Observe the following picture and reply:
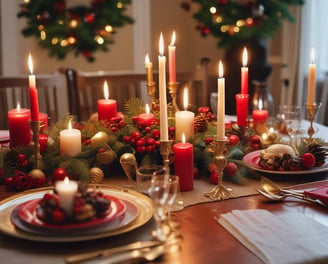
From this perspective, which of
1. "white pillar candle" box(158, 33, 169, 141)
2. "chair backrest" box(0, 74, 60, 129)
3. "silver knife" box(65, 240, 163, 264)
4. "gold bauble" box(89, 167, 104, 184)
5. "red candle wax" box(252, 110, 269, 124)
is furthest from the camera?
"chair backrest" box(0, 74, 60, 129)

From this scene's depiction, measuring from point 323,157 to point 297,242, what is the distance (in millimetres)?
489

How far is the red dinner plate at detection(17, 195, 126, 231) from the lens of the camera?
1.04 meters

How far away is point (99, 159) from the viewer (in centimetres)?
147

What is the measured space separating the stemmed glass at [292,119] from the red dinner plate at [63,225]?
63cm

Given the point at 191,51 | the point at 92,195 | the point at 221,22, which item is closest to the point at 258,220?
the point at 92,195

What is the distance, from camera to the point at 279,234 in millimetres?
1077

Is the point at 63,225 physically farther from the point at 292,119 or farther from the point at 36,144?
the point at 292,119

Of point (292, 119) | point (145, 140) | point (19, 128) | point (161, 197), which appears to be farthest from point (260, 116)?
point (161, 197)

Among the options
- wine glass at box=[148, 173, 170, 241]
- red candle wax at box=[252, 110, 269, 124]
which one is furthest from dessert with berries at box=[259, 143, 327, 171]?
wine glass at box=[148, 173, 170, 241]

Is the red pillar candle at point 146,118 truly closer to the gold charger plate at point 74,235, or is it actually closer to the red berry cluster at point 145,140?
the red berry cluster at point 145,140

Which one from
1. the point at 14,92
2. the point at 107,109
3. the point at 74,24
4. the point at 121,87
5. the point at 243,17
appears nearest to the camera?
the point at 107,109

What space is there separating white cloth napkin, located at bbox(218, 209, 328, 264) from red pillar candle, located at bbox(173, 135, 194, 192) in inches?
7.8

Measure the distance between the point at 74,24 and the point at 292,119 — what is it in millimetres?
2227

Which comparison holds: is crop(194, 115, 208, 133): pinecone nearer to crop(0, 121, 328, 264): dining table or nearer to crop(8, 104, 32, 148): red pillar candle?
crop(0, 121, 328, 264): dining table
